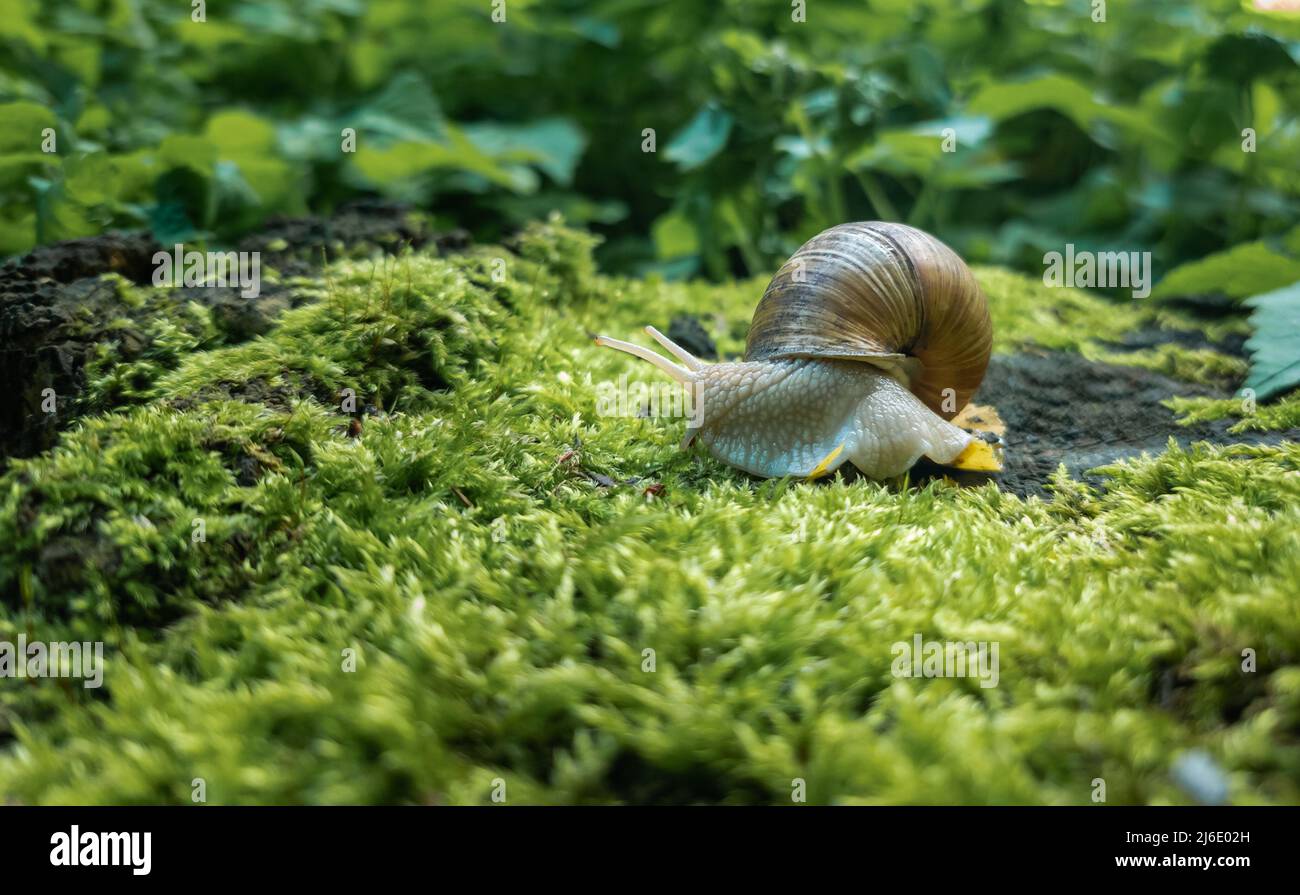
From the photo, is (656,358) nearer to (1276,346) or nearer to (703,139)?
(1276,346)

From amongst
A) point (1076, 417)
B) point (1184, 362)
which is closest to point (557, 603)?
point (1076, 417)

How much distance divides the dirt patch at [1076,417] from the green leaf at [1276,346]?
0.24 m

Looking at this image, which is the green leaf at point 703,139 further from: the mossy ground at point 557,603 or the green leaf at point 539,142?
the mossy ground at point 557,603

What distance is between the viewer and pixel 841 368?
9.48ft

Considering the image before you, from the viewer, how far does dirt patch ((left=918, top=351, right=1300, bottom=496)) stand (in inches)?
123

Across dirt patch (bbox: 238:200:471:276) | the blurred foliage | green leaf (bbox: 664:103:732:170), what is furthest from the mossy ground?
green leaf (bbox: 664:103:732:170)

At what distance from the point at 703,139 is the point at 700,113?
1.09ft

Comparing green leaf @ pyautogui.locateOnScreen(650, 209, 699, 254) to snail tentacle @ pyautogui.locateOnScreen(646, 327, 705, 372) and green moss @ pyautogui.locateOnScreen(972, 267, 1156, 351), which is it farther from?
snail tentacle @ pyautogui.locateOnScreen(646, 327, 705, 372)

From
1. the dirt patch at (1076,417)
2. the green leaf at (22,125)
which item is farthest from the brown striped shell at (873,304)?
the green leaf at (22,125)

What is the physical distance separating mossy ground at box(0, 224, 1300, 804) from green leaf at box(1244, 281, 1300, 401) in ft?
1.80
